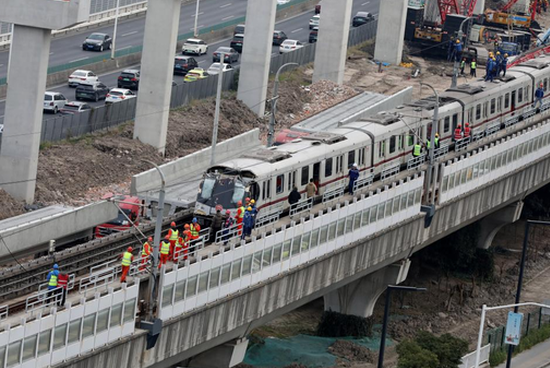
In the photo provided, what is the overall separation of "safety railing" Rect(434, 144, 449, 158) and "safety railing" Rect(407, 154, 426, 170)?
0.72m

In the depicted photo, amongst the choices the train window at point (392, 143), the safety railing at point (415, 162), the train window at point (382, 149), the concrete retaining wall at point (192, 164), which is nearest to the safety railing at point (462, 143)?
the safety railing at point (415, 162)

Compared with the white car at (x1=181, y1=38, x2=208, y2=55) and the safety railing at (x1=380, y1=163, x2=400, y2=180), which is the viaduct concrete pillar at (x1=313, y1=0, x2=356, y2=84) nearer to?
the white car at (x1=181, y1=38, x2=208, y2=55)

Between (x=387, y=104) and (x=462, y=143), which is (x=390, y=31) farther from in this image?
(x=462, y=143)

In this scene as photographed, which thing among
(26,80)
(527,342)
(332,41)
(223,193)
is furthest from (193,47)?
(223,193)

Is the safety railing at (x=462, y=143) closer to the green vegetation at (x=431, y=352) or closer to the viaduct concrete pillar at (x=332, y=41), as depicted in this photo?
Answer: the green vegetation at (x=431, y=352)

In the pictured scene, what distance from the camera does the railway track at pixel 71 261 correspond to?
154ft

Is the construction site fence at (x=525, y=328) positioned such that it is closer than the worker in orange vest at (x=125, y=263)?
No

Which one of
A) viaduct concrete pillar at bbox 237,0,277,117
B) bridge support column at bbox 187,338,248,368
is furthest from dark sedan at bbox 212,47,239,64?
bridge support column at bbox 187,338,248,368

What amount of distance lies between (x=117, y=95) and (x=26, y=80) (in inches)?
930

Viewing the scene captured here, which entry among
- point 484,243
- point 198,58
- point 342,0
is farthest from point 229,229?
point 198,58

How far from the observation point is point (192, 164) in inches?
2980

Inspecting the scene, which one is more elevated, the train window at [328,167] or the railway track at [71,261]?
the train window at [328,167]

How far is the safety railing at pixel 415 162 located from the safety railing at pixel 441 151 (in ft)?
2.36

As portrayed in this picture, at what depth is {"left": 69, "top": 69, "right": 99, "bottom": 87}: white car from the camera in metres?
91.9
